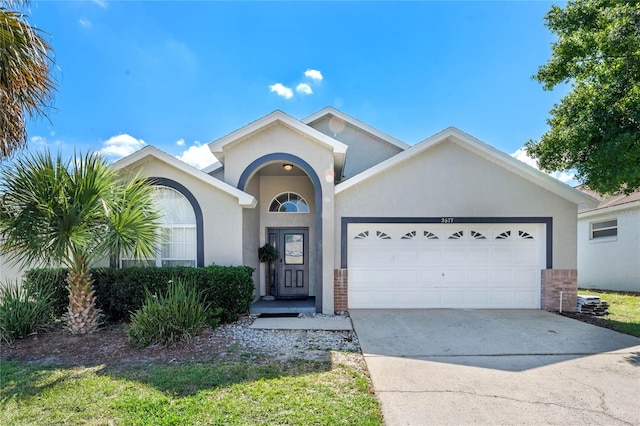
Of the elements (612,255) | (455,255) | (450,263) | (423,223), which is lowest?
(612,255)

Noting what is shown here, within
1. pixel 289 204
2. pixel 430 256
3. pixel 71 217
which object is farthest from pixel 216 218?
pixel 430 256

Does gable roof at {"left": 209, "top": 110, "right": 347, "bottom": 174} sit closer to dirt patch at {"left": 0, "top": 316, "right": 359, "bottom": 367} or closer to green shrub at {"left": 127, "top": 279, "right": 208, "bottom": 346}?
green shrub at {"left": 127, "top": 279, "right": 208, "bottom": 346}

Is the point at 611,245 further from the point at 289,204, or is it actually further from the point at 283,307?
the point at 283,307

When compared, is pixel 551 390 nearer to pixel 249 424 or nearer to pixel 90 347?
pixel 249 424

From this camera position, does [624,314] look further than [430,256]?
No

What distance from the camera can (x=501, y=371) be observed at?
545 cm

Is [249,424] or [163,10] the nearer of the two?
[249,424]

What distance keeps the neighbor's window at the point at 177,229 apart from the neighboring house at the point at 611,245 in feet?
51.6

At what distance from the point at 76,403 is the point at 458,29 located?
43.2ft

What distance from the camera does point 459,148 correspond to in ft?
33.8

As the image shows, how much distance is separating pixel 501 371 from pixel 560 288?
6.46m

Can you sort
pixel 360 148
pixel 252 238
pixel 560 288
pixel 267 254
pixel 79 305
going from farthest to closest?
pixel 360 148
pixel 267 254
pixel 252 238
pixel 560 288
pixel 79 305

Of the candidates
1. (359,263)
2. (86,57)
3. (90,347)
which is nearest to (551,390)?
(359,263)

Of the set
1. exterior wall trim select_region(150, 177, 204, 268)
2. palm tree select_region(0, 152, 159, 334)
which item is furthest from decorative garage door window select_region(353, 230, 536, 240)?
palm tree select_region(0, 152, 159, 334)
